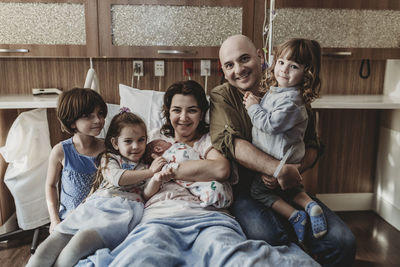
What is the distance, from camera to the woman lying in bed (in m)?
1.09

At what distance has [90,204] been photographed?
1351 millimetres

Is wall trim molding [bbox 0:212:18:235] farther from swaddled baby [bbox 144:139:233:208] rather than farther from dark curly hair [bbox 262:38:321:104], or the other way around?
dark curly hair [bbox 262:38:321:104]

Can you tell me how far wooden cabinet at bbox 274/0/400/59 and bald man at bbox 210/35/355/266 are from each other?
0.90m

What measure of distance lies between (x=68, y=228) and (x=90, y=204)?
12 cm

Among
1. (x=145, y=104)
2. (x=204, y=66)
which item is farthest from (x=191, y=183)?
(x=204, y=66)

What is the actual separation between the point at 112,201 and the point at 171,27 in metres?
1.37

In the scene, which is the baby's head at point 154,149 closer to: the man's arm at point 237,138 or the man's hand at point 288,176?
the man's arm at point 237,138

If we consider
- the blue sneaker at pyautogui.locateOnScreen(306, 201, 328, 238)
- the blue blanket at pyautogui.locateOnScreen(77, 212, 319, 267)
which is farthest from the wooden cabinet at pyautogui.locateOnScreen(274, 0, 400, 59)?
the blue blanket at pyautogui.locateOnScreen(77, 212, 319, 267)

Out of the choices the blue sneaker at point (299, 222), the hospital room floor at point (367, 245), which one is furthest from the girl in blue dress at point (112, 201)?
the hospital room floor at point (367, 245)

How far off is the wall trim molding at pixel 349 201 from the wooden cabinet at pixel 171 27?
4.91ft

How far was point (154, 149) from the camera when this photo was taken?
1.55 meters

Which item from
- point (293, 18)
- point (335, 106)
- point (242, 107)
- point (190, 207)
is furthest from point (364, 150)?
point (190, 207)

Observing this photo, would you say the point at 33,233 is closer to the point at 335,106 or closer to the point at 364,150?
the point at 335,106

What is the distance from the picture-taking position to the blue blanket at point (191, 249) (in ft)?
3.50
